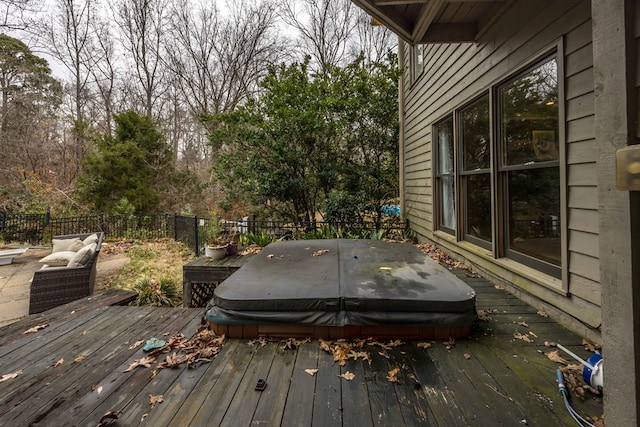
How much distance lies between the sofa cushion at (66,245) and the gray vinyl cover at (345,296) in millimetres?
4466

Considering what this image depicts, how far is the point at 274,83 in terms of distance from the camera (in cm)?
792

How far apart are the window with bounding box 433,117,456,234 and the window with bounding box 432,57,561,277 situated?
15 cm

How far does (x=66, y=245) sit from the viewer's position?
5516 mm

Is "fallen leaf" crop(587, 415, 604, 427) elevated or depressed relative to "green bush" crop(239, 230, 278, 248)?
depressed

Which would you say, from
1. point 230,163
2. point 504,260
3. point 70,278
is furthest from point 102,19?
point 504,260

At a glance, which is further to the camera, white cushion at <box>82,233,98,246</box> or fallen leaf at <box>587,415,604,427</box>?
white cushion at <box>82,233,98,246</box>

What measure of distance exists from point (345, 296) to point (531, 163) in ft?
6.93

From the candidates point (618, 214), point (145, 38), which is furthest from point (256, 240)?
point (145, 38)

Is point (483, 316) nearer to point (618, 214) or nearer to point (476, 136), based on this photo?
point (618, 214)

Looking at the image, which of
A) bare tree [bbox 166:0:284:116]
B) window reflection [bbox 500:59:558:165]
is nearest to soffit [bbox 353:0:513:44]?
window reflection [bbox 500:59:558:165]

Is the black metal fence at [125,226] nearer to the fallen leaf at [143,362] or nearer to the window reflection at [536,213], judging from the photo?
the window reflection at [536,213]

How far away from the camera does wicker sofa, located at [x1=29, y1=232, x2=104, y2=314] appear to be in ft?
13.0

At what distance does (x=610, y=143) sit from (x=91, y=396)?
272cm

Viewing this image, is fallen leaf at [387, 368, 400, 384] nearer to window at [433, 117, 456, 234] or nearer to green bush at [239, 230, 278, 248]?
window at [433, 117, 456, 234]
